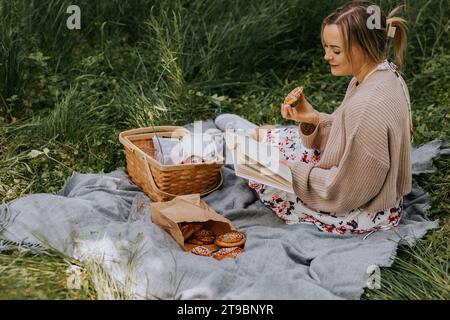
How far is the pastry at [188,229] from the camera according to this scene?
152 inches

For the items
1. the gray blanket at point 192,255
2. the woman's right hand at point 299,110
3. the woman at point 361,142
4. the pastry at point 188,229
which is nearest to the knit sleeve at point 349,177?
the woman at point 361,142

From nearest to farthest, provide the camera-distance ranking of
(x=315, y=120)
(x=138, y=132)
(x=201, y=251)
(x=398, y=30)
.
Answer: (x=201, y=251)
(x=398, y=30)
(x=315, y=120)
(x=138, y=132)

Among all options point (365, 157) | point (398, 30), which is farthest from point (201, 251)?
point (398, 30)

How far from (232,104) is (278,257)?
2.29m

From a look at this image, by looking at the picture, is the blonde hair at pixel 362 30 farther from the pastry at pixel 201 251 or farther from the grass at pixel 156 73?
the pastry at pixel 201 251

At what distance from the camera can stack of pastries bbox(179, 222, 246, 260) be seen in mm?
3740

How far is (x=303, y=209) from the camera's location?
13.2 ft

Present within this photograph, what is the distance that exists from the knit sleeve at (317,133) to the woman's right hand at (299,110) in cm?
4

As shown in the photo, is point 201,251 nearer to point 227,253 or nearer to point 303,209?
point 227,253

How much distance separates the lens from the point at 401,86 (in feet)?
12.4

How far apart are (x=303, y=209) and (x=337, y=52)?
2.91ft

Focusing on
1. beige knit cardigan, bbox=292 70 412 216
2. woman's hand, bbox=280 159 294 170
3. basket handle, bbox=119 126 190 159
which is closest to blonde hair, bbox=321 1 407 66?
beige knit cardigan, bbox=292 70 412 216

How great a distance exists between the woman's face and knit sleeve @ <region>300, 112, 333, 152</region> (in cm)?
43

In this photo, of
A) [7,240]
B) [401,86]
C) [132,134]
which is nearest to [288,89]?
[132,134]
